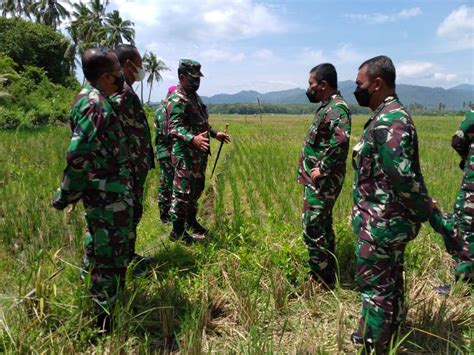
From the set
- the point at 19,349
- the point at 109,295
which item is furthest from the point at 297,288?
the point at 19,349

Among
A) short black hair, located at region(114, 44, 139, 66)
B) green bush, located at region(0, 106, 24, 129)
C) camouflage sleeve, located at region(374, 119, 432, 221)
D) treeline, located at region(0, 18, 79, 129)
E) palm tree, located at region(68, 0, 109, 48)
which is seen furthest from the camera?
palm tree, located at region(68, 0, 109, 48)

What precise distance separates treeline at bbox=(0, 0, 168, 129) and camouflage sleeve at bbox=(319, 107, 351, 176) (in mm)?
5657

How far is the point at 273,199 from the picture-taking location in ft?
21.2

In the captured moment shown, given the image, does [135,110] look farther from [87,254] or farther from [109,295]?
[109,295]

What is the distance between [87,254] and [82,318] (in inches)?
19.2

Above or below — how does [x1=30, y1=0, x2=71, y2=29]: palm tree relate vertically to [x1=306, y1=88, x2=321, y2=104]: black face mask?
above

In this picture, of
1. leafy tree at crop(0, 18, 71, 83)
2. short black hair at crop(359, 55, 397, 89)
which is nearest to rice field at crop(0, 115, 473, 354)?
short black hair at crop(359, 55, 397, 89)

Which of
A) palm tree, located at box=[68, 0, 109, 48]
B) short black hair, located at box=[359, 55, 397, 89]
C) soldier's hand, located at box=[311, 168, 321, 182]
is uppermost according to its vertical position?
palm tree, located at box=[68, 0, 109, 48]

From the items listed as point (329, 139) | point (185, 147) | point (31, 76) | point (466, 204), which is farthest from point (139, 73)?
point (31, 76)

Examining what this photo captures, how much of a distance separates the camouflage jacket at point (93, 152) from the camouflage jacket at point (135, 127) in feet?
2.96

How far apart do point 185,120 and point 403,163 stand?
273 cm

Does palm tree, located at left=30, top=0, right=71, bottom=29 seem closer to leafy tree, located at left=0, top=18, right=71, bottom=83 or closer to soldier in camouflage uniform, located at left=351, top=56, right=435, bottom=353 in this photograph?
leafy tree, located at left=0, top=18, right=71, bottom=83

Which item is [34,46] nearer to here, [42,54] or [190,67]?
[42,54]

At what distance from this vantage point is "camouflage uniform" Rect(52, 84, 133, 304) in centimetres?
226
